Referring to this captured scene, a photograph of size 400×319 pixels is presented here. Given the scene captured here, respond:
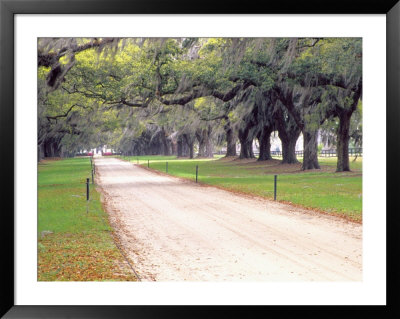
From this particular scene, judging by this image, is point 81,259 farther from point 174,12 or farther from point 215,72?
point 215,72

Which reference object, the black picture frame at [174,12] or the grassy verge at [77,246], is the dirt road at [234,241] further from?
the black picture frame at [174,12]

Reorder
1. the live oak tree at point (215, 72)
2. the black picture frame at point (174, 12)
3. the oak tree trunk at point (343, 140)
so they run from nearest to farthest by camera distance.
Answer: the black picture frame at point (174, 12)
the live oak tree at point (215, 72)
the oak tree trunk at point (343, 140)

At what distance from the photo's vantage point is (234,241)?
9234 millimetres

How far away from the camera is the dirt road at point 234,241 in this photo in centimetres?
706

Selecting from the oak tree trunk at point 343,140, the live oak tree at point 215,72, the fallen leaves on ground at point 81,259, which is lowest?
the fallen leaves on ground at point 81,259

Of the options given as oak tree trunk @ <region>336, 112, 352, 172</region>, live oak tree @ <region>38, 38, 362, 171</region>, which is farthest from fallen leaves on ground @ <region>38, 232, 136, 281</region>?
oak tree trunk @ <region>336, 112, 352, 172</region>

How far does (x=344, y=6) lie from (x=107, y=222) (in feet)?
26.0

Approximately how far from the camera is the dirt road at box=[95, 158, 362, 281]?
706 centimetres

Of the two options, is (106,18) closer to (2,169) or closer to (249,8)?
(249,8)

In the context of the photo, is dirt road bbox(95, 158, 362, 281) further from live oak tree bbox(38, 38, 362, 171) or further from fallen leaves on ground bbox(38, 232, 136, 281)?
live oak tree bbox(38, 38, 362, 171)

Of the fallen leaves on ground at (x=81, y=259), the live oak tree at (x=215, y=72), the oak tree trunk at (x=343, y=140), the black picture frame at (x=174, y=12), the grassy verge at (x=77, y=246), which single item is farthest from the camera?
the oak tree trunk at (x=343, y=140)

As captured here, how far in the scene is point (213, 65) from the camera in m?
21.7

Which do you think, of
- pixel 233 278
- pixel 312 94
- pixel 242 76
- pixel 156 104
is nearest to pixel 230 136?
pixel 156 104

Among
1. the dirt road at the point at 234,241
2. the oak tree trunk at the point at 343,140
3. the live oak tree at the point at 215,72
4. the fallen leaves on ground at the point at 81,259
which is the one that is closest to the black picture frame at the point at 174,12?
the fallen leaves on ground at the point at 81,259
